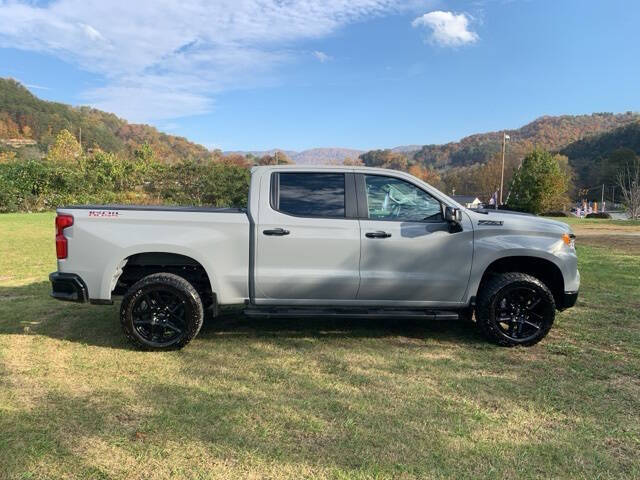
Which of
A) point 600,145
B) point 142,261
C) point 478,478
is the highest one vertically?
point 600,145

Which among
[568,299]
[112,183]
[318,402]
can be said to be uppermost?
[112,183]

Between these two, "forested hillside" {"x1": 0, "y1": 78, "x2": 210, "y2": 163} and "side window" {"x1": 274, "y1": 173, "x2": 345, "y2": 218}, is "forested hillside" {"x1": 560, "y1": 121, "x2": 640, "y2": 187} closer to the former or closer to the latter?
"forested hillside" {"x1": 0, "y1": 78, "x2": 210, "y2": 163}

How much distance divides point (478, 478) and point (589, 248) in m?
13.5

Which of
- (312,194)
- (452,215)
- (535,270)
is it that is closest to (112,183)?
(312,194)

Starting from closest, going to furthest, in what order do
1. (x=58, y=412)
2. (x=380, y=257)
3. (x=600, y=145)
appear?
(x=58, y=412)
(x=380, y=257)
(x=600, y=145)

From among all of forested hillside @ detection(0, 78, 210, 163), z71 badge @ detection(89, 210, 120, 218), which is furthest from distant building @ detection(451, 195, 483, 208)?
forested hillside @ detection(0, 78, 210, 163)

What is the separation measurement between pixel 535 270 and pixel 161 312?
4.01 m

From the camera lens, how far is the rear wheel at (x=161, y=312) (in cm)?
459

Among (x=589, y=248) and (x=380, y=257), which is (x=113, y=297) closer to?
(x=380, y=257)

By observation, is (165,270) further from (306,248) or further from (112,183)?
(112,183)

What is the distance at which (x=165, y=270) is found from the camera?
4.93 metres

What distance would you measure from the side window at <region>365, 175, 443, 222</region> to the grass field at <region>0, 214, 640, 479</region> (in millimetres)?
1382

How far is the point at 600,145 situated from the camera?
310 ft

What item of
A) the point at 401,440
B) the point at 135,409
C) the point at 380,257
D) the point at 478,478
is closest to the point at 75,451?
the point at 135,409
